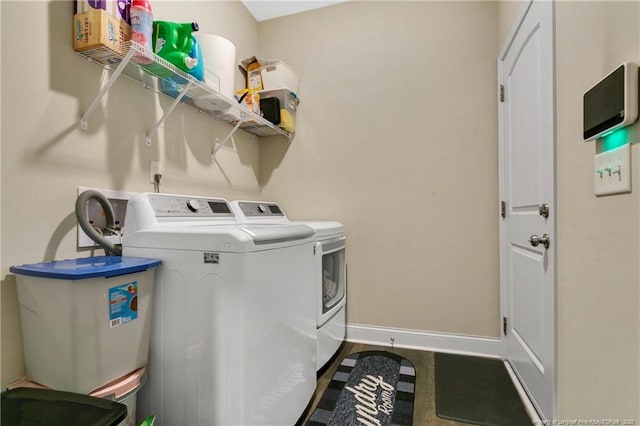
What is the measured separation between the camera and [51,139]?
1156 millimetres

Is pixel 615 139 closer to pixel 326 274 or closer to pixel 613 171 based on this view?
pixel 613 171

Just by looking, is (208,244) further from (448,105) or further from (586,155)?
(448,105)

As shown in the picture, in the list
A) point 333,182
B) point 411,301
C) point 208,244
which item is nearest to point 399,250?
point 411,301

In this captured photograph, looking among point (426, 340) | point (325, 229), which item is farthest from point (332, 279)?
point (426, 340)

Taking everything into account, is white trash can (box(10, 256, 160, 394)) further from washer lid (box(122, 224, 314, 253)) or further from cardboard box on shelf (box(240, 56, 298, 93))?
cardboard box on shelf (box(240, 56, 298, 93))

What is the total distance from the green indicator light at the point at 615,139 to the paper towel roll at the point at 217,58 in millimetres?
1735

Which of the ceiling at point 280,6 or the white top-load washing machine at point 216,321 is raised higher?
the ceiling at point 280,6

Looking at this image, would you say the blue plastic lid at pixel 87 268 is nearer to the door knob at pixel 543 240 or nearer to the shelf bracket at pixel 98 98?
the shelf bracket at pixel 98 98

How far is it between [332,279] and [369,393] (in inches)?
28.1

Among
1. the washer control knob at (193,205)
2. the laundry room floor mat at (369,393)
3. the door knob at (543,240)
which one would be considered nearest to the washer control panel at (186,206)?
the washer control knob at (193,205)

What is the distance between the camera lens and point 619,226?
0.85 meters

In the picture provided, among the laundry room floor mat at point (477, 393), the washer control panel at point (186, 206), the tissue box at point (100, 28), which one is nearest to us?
the tissue box at point (100, 28)

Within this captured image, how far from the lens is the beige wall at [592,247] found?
802mm

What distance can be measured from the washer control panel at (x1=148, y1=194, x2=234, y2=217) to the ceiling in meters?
1.81
